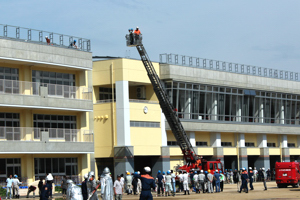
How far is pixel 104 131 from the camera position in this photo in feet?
171

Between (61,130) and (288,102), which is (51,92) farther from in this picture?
(288,102)

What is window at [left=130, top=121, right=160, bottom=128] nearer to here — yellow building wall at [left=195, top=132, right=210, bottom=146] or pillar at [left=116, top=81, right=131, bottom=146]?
pillar at [left=116, top=81, right=131, bottom=146]

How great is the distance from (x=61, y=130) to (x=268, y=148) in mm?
30543

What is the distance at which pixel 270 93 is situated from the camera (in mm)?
69312

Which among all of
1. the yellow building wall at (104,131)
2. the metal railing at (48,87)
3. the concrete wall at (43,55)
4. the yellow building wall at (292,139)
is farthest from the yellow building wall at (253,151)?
the concrete wall at (43,55)

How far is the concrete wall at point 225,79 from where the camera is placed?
55906 millimetres

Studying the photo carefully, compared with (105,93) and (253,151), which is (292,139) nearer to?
(253,151)

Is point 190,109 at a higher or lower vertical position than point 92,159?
higher

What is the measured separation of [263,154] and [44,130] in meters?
31.3

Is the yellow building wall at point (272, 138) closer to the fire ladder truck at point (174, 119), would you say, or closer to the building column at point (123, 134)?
the fire ladder truck at point (174, 119)

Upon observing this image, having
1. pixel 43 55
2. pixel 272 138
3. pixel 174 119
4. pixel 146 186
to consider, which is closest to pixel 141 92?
pixel 174 119

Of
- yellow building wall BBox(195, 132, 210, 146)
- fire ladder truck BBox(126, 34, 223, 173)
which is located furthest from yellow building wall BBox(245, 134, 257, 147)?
fire ladder truck BBox(126, 34, 223, 173)

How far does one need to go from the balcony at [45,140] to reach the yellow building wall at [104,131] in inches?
124

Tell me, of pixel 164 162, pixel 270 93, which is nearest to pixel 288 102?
→ pixel 270 93
